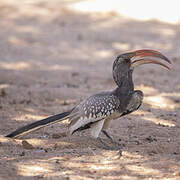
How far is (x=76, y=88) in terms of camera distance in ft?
34.8

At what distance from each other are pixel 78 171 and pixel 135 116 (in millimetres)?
3170

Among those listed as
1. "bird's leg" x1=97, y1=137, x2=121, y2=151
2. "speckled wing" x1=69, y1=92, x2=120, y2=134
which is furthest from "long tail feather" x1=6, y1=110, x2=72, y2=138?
"bird's leg" x1=97, y1=137, x2=121, y2=151

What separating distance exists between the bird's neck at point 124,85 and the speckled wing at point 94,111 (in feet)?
0.53

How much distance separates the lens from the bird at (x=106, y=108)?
20.9 ft

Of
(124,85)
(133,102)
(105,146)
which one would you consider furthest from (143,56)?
(105,146)

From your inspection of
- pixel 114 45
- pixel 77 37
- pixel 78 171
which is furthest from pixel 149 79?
pixel 78 171

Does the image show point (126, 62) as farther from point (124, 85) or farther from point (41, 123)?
point (41, 123)

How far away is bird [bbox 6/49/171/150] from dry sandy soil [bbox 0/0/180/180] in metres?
0.23

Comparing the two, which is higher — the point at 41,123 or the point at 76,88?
the point at 76,88

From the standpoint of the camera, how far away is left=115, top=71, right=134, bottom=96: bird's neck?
260 inches

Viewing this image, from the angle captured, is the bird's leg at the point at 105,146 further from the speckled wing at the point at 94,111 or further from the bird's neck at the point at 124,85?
the bird's neck at the point at 124,85

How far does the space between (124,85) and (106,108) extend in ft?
1.61

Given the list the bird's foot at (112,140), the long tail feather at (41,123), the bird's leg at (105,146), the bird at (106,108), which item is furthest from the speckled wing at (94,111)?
the bird's foot at (112,140)

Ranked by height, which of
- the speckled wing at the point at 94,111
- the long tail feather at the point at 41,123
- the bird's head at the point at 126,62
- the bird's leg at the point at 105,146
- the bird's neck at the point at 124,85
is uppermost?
the bird's head at the point at 126,62
